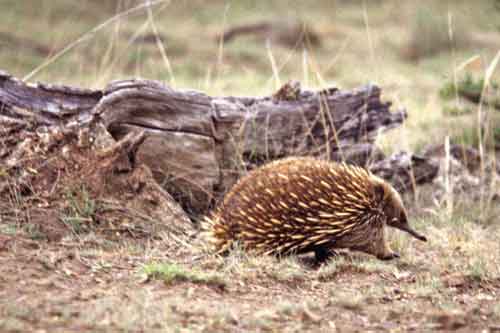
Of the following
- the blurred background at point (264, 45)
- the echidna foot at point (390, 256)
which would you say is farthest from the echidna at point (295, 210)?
the blurred background at point (264, 45)

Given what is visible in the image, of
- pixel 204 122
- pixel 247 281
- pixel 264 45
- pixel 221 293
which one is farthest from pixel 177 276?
pixel 264 45

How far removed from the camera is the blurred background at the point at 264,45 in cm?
1116

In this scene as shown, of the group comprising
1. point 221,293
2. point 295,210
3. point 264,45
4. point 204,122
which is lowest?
point 221,293

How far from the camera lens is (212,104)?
5918 mm

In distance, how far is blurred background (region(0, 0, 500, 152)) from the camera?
1116 centimetres

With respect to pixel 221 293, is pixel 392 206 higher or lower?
higher

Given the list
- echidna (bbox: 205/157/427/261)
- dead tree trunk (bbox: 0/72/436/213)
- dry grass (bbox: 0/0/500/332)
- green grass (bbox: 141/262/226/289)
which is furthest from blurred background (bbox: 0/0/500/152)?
green grass (bbox: 141/262/226/289)

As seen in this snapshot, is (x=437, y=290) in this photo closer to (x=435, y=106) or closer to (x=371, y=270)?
(x=371, y=270)

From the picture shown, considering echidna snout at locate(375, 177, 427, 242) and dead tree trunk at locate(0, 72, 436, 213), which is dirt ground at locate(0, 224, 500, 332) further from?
dead tree trunk at locate(0, 72, 436, 213)

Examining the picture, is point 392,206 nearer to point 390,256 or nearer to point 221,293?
point 390,256

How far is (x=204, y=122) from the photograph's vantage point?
19.2 feet

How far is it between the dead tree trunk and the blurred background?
2327 mm

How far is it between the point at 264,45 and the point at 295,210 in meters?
10.3

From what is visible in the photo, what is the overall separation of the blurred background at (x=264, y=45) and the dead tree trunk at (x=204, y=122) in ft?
7.64
